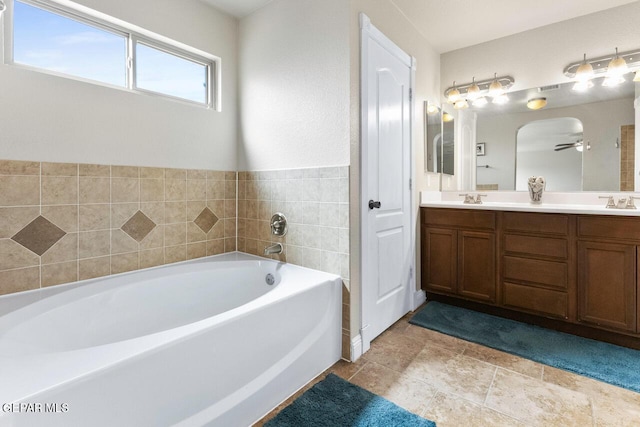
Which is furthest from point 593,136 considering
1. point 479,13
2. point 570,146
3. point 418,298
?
point 418,298

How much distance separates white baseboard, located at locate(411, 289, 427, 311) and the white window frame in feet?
7.59

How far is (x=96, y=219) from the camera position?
1.83 metres

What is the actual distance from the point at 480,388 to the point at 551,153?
2.13m

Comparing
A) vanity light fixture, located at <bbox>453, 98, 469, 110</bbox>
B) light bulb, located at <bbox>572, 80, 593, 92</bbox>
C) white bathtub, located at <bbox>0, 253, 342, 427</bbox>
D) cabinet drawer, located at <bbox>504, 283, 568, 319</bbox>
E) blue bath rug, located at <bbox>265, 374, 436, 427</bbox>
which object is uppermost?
vanity light fixture, located at <bbox>453, 98, 469, 110</bbox>

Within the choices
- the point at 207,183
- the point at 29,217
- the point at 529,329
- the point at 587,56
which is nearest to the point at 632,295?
the point at 529,329

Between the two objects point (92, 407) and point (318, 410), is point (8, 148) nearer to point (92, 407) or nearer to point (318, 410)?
point (92, 407)

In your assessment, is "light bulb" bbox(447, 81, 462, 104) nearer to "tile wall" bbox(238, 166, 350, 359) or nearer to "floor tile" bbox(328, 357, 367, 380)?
"tile wall" bbox(238, 166, 350, 359)

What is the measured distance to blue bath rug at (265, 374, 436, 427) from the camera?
4.44 ft

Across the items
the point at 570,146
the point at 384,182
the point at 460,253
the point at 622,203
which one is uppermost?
the point at 570,146

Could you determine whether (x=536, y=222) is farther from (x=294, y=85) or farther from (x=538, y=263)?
(x=294, y=85)

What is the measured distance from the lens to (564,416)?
4.64 feet

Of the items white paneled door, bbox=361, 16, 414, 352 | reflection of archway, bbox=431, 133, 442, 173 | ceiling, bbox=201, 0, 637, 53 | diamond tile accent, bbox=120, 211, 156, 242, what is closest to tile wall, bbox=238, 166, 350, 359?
white paneled door, bbox=361, 16, 414, 352

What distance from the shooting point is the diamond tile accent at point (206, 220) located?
237cm

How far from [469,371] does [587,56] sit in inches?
105
